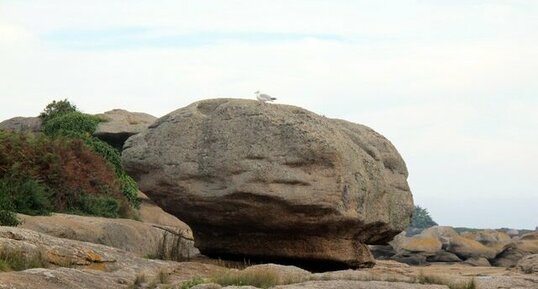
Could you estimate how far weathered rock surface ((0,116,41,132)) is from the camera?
144 ft

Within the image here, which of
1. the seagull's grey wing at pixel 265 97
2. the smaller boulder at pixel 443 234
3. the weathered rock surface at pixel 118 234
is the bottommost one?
the weathered rock surface at pixel 118 234

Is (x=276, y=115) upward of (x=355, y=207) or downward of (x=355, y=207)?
upward

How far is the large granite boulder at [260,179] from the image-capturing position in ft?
67.9

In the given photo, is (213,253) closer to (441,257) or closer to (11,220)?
(11,220)

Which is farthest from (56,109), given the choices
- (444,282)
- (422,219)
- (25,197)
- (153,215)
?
(422,219)

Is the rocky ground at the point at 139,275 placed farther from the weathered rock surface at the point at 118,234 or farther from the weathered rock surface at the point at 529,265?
the weathered rock surface at the point at 118,234

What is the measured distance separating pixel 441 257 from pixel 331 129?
32.7 m

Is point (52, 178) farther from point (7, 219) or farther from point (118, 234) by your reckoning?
point (7, 219)

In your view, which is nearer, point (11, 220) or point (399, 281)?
point (399, 281)

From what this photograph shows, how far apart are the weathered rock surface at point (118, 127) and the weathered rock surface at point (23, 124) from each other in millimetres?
3062

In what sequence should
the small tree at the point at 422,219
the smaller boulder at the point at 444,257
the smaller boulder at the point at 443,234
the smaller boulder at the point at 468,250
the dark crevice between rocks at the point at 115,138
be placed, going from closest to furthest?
1. the dark crevice between rocks at the point at 115,138
2. the smaller boulder at the point at 444,257
3. the smaller boulder at the point at 468,250
4. the smaller boulder at the point at 443,234
5. the small tree at the point at 422,219

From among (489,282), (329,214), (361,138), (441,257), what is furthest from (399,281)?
(441,257)

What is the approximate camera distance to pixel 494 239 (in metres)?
58.6

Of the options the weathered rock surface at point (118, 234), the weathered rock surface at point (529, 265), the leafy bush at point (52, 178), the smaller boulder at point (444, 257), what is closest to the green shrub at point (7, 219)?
the weathered rock surface at point (118, 234)
